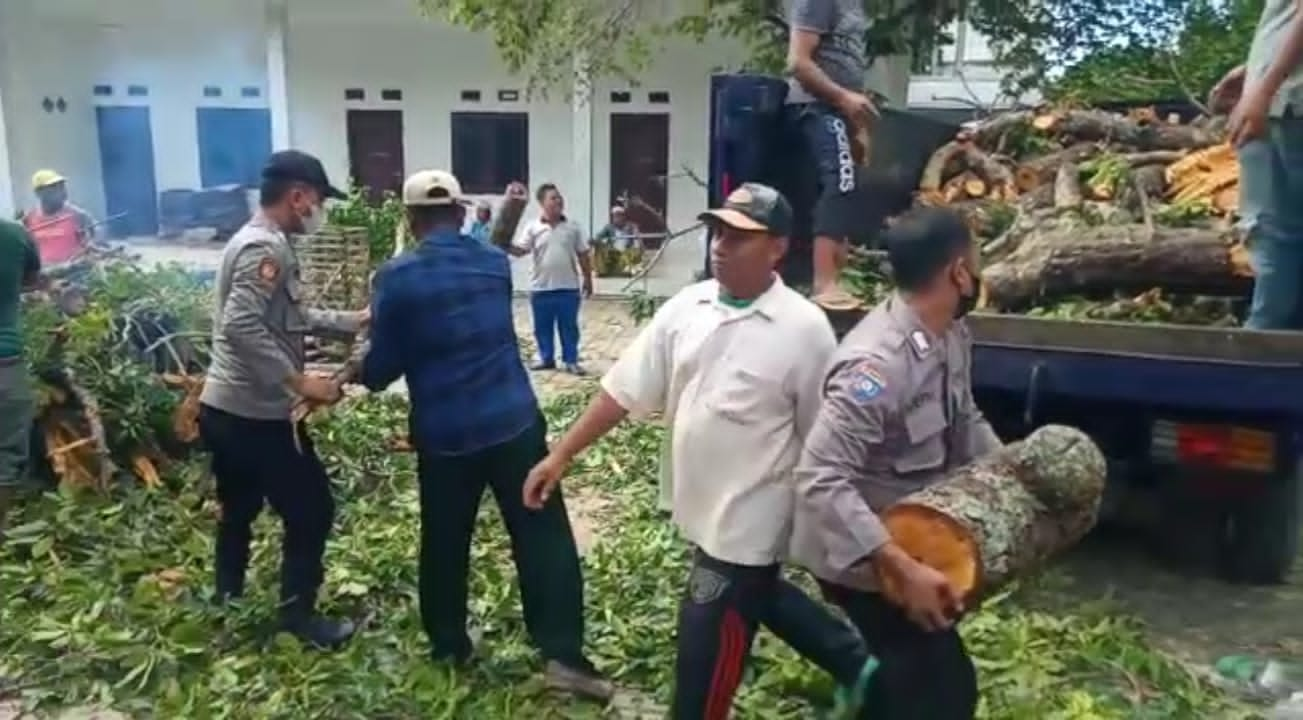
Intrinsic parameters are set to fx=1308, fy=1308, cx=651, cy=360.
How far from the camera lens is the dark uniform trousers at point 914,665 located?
9.19 feet

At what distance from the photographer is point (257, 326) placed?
4234mm

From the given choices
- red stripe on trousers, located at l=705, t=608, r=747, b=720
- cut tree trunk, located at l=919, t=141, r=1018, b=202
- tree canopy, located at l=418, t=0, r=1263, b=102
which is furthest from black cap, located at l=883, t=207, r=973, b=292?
tree canopy, located at l=418, t=0, r=1263, b=102

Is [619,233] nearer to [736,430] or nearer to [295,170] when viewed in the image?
[295,170]

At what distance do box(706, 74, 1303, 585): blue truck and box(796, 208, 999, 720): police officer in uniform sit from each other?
1612 mm

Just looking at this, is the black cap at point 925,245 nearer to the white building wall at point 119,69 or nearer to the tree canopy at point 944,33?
the tree canopy at point 944,33

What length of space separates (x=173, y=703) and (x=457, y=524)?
103 cm

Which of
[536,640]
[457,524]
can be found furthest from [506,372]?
[536,640]

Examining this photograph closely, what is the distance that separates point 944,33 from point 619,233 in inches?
201

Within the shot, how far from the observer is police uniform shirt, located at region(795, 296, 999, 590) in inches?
105

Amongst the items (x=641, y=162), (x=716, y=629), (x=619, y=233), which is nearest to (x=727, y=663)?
(x=716, y=629)

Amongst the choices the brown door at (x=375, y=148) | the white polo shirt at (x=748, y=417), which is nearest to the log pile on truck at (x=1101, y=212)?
the white polo shirt at (x=748, y=417)

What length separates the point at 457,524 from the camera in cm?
405

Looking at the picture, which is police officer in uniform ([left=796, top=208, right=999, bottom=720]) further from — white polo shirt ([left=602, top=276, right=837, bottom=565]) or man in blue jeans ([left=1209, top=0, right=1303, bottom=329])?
man in blue jeans ([left=1209, top=0, right=1303, bottom=329])

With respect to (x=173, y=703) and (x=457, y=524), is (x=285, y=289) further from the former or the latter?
(x=173, y=703)
